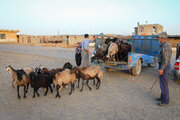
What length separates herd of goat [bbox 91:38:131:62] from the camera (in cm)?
722

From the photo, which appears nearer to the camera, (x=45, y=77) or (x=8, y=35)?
(x=45, y=77)

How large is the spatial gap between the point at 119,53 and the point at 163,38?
356 cm

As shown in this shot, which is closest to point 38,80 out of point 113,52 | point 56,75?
point 56,75

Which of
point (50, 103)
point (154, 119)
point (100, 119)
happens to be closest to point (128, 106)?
point (154, 119)

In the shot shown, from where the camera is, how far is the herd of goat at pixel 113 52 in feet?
23.7

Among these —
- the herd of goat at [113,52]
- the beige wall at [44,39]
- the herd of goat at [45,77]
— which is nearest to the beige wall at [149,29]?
the beige wall at [44,39]

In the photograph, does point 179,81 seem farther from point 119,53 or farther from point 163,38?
point 163,38

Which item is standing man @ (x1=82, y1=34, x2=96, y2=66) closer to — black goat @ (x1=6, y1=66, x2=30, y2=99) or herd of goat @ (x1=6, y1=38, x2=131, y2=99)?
herd of goat @ (x1=6, y1=38, x2=131, y2=99)

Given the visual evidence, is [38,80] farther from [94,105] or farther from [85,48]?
[85,48]

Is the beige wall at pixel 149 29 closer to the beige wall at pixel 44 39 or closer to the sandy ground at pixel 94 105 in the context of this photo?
the beige wall at pixel 44 39

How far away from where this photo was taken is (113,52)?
23.7 ft

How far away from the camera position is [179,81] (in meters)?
6.70

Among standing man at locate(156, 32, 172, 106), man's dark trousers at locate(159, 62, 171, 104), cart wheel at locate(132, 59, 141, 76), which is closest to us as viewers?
standing man at locate(156, 32, 172, 106)

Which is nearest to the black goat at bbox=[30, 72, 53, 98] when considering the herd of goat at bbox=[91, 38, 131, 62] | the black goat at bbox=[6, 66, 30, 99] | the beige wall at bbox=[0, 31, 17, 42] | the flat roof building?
the black goat at bbox=[6, 66, 30, 99]
